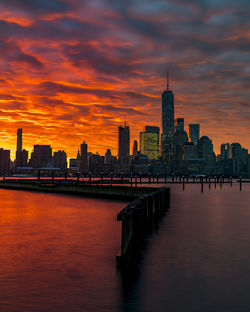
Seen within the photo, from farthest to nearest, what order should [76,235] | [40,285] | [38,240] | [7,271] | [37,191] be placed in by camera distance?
[37,191] → [76,235] → [38,240] → [7,271] → [40,285]

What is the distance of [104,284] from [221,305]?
192 inches

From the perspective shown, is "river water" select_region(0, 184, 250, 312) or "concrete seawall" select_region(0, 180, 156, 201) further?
"concrete seawall" select_region(0, 180, 156, 201)

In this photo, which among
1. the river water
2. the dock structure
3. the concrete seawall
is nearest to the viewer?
the river water

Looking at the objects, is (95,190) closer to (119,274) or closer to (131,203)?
(131,203)

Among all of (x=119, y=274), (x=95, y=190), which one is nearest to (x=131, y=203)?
(x=119, y=274)

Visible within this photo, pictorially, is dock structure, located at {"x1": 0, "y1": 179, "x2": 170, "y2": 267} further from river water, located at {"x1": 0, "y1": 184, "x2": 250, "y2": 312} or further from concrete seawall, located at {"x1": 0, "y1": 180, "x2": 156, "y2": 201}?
river water, located at {"x1": 0, "y1": 184, "x2": 250, "y2": 312}

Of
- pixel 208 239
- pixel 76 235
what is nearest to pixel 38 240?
pixel 76 235

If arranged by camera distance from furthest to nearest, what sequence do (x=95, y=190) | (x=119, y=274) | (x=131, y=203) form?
(x=95, y=190)
(x=131, y=203)
(x=119, y=274)

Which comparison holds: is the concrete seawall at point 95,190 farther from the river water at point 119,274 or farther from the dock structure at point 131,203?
the river water at point 119,274

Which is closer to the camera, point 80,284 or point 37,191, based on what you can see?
point 80,284

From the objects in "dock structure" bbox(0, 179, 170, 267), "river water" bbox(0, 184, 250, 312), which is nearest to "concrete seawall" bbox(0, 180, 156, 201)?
"dock structure" bbox(0, 179, 170, 267)

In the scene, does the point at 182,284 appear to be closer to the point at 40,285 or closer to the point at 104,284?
the point at 104,284

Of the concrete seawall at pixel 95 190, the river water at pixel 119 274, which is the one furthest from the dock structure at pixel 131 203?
the river water at pixel 119 274

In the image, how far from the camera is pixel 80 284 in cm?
1614
